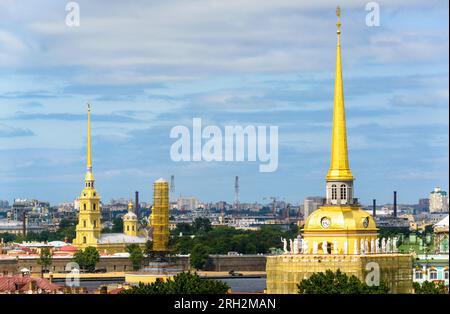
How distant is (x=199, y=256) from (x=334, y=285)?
81.5 meters

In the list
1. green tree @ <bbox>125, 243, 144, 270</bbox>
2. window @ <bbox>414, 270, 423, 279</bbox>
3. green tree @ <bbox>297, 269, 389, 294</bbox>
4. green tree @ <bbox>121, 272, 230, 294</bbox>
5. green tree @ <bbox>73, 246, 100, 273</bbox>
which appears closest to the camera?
green tree @ <bbox>297, 269, 389, 294</bbox>

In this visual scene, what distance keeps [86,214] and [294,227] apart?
21.5 m

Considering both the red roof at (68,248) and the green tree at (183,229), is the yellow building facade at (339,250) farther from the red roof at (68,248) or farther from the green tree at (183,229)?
the green tree at (183,229)

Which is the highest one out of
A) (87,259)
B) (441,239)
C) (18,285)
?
(441,239)

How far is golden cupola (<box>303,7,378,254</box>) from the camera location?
5262 cm

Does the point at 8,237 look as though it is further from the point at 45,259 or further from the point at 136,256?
the point at 45,259

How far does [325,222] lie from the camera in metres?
52.8

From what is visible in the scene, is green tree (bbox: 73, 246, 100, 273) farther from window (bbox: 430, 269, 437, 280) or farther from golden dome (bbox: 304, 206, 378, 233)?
golden dome (bbox: 304, 206, 378, 233)

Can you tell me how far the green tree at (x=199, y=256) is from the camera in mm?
126625

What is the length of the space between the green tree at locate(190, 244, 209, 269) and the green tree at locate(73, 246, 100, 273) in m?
6.22

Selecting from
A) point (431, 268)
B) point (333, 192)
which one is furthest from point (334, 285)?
point (431, 268)

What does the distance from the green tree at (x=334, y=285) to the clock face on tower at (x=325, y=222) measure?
3.42 m

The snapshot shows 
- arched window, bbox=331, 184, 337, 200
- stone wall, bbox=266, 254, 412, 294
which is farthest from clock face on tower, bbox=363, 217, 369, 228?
arched window, bbox=331, 184, 337, 200

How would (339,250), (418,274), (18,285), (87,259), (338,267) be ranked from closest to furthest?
(338,267) → (339,250) → (18,285) → (418,274) → (87,259)
